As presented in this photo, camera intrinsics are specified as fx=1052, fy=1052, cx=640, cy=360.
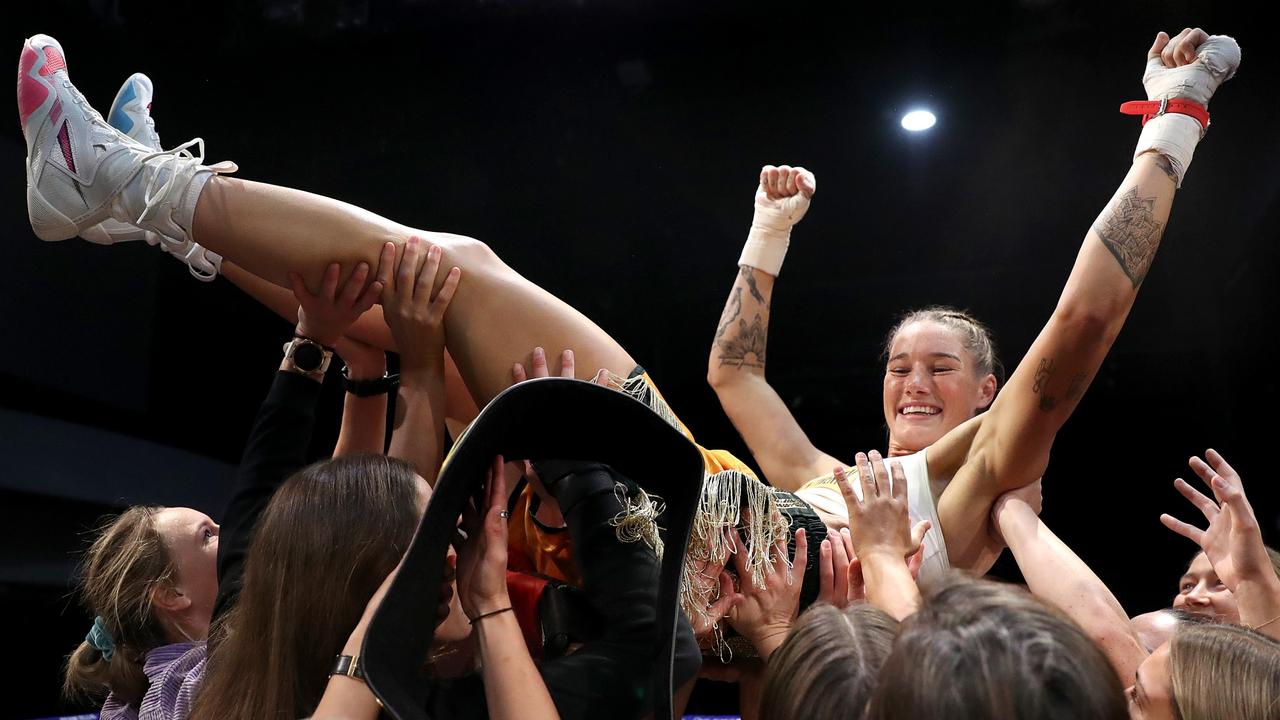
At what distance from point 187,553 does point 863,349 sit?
1.86 m

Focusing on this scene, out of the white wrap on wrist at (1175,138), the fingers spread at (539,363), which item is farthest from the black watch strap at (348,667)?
the white wrap on wrist at (1175,138)

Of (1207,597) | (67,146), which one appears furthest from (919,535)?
(67,146)

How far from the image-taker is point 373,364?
1.58 metres

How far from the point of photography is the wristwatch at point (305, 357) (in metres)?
1.36

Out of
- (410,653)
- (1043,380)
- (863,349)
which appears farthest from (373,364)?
(863,349)

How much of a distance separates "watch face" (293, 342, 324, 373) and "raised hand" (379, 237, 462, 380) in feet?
0.35

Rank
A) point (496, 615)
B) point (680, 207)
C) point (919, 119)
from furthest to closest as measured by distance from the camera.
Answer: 1. point (680, 207)
2. point (919, 119)
3. point (496, 615)

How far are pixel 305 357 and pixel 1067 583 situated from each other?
3.36ft

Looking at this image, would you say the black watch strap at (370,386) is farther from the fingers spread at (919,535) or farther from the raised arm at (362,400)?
the fingers spread at (919,535)

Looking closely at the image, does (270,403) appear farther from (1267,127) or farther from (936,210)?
(1267,127)

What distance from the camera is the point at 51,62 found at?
134cm

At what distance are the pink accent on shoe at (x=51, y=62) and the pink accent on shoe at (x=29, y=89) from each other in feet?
0.04

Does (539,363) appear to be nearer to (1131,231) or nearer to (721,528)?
(721,528)

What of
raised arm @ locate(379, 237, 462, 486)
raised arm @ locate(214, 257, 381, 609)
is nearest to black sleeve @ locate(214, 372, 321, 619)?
raised arm @ locate(214, 257, 381, 609)
